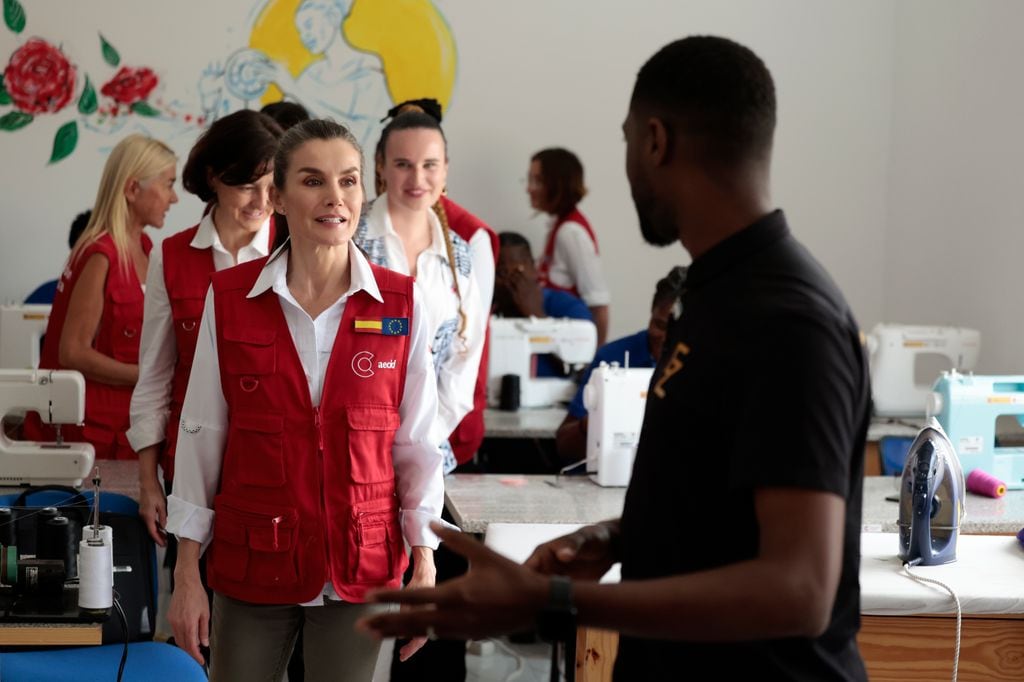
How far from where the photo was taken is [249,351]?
1.98 meters

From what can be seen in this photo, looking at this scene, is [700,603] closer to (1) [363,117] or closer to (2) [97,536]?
(2) [97,536]

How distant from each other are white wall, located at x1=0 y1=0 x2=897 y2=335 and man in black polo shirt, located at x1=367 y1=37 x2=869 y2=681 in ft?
15.0

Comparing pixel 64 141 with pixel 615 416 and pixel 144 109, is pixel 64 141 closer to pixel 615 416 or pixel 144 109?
pixel 144 109

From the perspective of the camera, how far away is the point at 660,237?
1.23 metres

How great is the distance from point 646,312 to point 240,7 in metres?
2.39

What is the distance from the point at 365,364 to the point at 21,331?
8.32ft

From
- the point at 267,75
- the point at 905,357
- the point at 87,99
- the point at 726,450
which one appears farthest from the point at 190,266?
the point at 87,99

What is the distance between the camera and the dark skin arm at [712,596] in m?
1.01

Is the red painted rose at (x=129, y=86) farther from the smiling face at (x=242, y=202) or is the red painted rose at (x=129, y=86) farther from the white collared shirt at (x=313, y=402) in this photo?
the white collared shirt at (x=313, y=402)

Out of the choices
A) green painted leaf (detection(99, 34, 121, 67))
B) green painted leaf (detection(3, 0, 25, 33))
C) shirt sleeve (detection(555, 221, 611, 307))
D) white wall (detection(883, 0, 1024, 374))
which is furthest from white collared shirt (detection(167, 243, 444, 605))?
green painted leaf (detection(3, 0, 25, 33))

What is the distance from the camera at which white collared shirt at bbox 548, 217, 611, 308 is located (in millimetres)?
5402

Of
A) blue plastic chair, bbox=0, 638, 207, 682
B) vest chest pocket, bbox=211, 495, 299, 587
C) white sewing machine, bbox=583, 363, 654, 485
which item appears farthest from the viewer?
white sewing machine, bbox=583, 363, 654, 485

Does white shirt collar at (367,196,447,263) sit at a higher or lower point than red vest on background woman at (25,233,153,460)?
higher

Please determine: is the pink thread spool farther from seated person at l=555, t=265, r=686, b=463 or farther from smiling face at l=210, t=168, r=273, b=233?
smiling face at l=210, t=168, r=273, b=233
